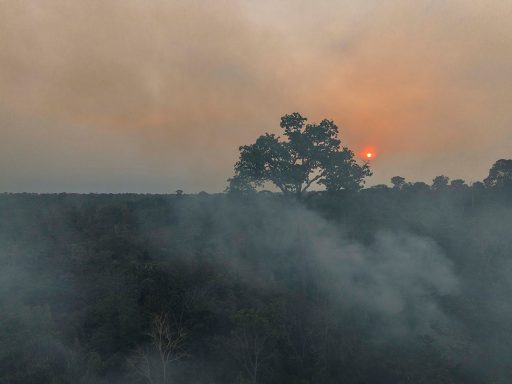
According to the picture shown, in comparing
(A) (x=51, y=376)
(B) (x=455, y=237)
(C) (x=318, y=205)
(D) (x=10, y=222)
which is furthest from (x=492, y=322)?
(D) (x=10, y=222)

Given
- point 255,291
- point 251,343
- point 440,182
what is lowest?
point 251,343

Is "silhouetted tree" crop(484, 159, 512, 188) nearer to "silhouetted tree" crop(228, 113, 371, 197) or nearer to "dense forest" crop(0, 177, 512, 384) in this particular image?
"dense forest" crop(0, 177, 512, 384)

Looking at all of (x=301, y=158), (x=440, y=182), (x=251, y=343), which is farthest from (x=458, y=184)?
(x=251, y=343)

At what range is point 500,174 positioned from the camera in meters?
56.5

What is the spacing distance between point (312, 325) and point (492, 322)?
13.2 metres

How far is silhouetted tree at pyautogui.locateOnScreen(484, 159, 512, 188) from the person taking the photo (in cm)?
5559

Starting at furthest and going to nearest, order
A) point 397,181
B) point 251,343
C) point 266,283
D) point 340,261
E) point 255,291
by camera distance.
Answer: point 397,181, point 340,261, point 266,283, point 255,291, point 251,343

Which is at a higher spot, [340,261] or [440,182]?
[440,182]

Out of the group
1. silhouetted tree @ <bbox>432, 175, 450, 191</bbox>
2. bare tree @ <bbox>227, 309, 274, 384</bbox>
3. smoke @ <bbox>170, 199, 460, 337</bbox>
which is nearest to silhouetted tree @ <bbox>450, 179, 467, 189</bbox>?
silhouetted tree @ <bbox>432, 175, 450, 191</bbox>

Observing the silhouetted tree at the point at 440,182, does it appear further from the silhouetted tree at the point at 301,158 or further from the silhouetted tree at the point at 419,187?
the silhouetted tree at the point at 301,158

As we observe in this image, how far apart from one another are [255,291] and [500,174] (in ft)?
130

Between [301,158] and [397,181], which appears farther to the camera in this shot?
[397,181]

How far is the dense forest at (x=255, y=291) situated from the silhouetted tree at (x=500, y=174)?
4.95 metres

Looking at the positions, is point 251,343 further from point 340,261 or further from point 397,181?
point 397,181
